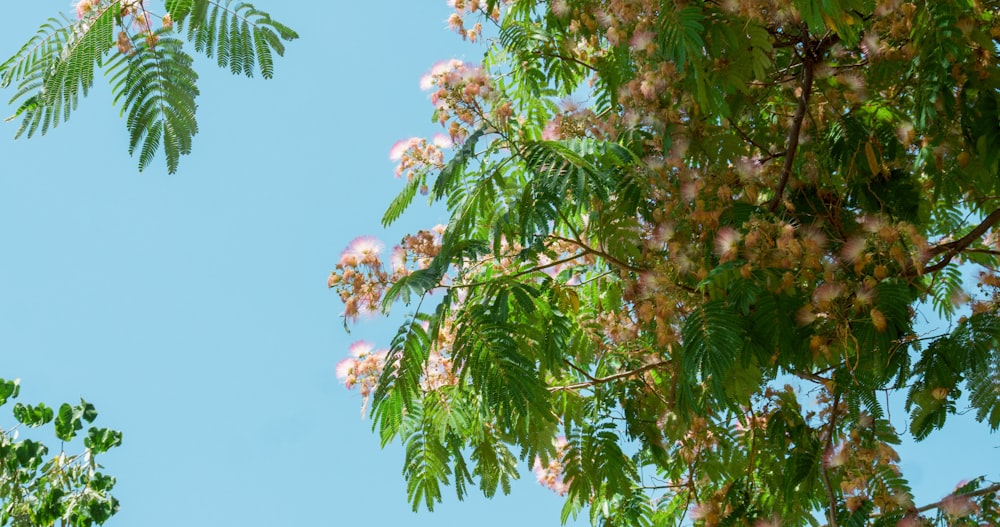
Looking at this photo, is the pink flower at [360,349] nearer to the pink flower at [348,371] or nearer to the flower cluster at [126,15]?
the pink flower at [348,371]

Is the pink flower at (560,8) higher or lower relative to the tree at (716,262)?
higher

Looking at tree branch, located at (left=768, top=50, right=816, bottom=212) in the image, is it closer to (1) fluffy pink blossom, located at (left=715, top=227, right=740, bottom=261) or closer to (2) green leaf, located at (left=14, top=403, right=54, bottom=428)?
(1) fluffy pink blossom, located at (left=715, top=227, right=740, bottom=261)

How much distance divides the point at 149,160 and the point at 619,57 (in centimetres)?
185

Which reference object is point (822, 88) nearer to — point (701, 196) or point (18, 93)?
point (701, 196)

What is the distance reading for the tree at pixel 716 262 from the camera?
377 cm

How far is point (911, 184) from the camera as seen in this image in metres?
4.29

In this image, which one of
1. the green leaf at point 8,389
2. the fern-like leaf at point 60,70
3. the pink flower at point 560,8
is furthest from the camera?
the green leaf at point 8,389

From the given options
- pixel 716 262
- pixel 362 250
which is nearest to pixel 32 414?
pixel 362 250

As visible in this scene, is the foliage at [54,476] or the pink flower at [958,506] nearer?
the pink flower at [958,506]

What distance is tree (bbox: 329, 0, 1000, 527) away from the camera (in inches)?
148

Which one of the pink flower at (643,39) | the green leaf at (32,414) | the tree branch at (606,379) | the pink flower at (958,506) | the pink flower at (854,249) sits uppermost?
the green leaf at (32,414)

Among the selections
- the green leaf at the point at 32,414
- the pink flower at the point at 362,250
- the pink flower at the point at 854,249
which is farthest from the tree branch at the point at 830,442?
the green leaf at the point at 32,414

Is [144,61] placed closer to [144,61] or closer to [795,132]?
[144,61]

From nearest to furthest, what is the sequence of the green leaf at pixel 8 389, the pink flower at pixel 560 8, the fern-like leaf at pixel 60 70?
the fern-like leaf at pixel 60 70
the pink flower at pixel 560 8
the green leaf at pixel 8 389
